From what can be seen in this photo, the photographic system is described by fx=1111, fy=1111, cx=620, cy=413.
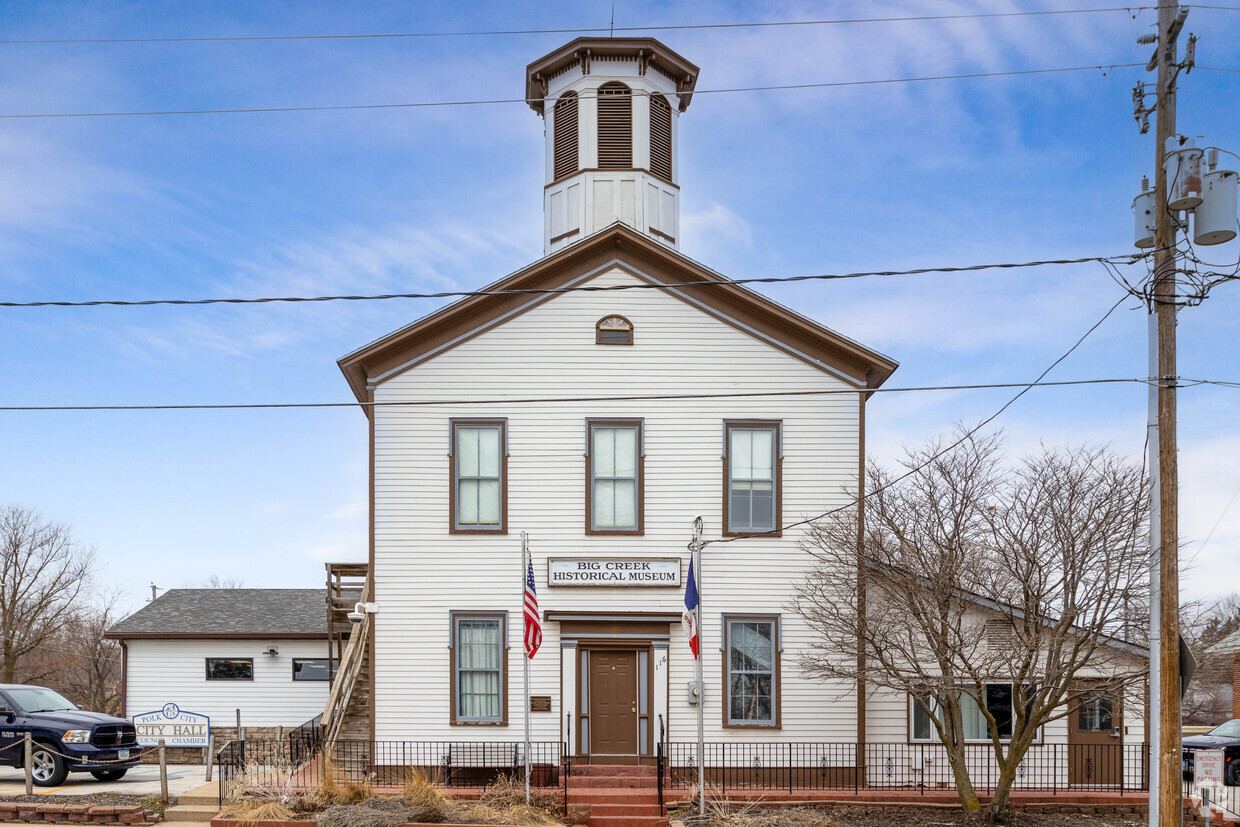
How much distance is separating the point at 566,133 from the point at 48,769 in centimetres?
1663

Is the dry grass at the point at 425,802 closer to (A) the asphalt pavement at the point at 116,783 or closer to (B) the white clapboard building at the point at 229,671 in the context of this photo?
(A) the asphalt pavement at the point at 116,783

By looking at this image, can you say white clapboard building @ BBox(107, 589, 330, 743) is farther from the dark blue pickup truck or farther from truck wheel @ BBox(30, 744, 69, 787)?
truck wheel @ BBox(30, 744, 69, 787)

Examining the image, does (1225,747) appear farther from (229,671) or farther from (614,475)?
(229,671)

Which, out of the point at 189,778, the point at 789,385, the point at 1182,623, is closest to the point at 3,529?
the point at 189,778

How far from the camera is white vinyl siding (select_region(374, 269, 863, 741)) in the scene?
20.8 metres

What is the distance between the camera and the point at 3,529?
4884cm

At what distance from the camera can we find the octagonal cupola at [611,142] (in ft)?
79.5

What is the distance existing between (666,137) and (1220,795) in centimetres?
1683

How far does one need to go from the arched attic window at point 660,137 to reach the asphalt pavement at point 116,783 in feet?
52.0

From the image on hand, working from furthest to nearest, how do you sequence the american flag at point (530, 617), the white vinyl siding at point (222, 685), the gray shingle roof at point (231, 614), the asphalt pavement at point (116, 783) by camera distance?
the gray shingle roof at point (231, 614)
the white vinyl siding at point (222, 685)
the asphalt pavement at point (116, 783)
the american flag at point (530, 617)

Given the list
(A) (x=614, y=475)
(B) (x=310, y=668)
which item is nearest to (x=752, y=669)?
(A) (x=614, y=475)

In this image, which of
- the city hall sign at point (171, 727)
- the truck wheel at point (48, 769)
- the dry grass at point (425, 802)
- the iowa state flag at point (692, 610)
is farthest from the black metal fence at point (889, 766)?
the truck wheel at point (48, 769)

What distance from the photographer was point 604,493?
837 inches

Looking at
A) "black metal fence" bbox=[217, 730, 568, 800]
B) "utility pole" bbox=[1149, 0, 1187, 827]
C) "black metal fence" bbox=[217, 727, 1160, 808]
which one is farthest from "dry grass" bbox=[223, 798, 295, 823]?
"utility pole" bbox=[1149, 0, 1187, 827]
